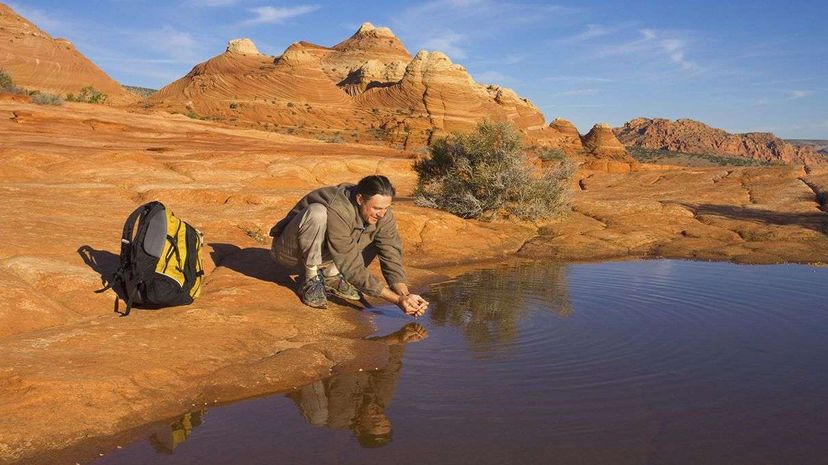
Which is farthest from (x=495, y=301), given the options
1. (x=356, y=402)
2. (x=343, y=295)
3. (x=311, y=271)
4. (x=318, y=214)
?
(x=356, y=402)

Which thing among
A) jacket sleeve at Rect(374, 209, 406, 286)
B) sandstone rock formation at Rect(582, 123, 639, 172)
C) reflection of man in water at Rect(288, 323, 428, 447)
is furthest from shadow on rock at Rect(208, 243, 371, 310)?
sandstone rock formation at Rect(582, 123, 639, 172)

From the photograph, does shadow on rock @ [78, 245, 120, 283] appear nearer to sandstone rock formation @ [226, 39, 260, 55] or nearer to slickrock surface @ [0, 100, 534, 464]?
slickrock surface @ [0, 100, 534, 464]

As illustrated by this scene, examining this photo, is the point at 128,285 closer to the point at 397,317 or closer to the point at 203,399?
the point at 203,399

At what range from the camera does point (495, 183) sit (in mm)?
13273

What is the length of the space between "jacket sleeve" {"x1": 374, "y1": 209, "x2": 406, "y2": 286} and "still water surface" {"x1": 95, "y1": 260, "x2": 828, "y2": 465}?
1.58 feet

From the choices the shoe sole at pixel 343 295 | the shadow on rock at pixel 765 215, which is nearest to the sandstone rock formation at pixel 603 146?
the shadow on rock at pixel 765 215

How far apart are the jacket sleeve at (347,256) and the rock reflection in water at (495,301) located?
0.94 metres

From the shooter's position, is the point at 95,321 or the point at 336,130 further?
the point at 336,130

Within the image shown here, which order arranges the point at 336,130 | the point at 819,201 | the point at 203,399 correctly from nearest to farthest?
the point at 203,399, the point at 819,201, the point at 336,130

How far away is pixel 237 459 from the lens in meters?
3.39

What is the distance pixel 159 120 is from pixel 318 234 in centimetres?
2187

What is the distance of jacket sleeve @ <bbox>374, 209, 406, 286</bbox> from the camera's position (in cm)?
583

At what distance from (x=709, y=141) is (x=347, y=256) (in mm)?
101388

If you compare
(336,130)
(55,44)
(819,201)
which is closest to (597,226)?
(819,201)
